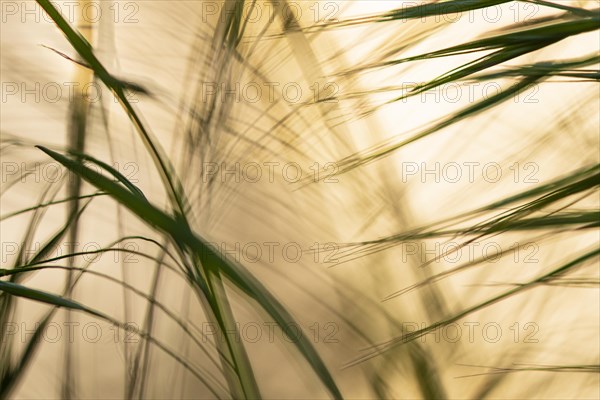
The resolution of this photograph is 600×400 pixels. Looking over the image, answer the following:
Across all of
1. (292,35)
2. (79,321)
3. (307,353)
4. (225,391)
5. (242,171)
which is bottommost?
(307,353)

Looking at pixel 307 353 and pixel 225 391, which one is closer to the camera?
pixel 307 353

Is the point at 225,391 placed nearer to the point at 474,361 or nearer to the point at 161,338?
the point at 161,338

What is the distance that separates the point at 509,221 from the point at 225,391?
1.67 feet

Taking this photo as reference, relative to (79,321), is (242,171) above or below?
above

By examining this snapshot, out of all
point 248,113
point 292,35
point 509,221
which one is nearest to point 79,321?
point 248,113

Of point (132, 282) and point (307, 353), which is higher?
point (132, 282)

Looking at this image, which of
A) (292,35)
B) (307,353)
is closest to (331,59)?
(292,35)

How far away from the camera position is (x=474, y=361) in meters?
0.74

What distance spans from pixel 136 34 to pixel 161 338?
364 mm

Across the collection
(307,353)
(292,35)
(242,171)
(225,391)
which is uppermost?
(292,35)

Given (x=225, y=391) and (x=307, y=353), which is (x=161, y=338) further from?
(x=307, y=353)

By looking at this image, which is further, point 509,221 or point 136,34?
point 136,34

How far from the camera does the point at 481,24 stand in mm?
751

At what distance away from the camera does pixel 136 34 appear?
2.50 ft
